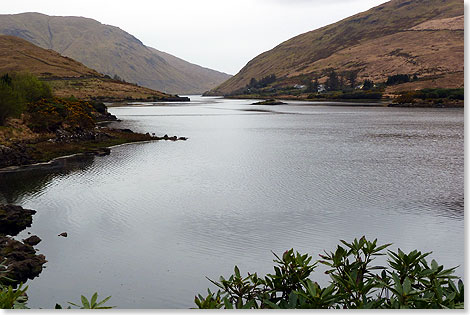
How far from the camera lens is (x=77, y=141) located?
63344 millimetres

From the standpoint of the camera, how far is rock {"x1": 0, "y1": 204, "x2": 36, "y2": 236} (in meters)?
25.5

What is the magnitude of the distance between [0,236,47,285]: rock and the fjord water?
518 millimetres

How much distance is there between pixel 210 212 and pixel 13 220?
12.6m

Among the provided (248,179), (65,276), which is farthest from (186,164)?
(65,276)

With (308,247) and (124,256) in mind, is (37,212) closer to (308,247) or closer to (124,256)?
(124,256)

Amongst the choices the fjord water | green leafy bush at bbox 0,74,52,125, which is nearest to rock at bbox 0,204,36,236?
the fjord water

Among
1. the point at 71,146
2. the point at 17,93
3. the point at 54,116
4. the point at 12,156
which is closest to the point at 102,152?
the point at 71,146

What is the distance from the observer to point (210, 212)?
30031mm

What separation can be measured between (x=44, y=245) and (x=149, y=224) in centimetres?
638

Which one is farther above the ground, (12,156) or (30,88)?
(30,88)

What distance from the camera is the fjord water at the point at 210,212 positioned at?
64.7 ft

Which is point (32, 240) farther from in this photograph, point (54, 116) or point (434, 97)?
point (434, 97)

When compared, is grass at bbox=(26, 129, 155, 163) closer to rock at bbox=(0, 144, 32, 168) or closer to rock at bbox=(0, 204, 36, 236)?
rock at bbox=(0, 144, 32, 168)

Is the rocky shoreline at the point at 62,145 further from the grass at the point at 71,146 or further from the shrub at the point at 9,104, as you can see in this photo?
the shrub at the point at 9,104
